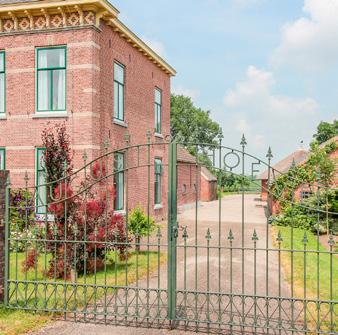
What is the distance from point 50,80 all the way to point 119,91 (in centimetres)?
293

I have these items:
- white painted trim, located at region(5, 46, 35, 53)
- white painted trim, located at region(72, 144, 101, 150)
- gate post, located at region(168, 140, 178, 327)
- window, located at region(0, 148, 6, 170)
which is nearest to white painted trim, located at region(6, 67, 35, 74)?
white painted trim, located at region(5, 46, 35, 53)

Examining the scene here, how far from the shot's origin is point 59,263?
27.8 feet

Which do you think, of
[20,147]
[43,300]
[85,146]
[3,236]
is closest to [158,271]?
[43,300]

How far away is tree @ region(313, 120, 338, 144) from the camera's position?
6556cm

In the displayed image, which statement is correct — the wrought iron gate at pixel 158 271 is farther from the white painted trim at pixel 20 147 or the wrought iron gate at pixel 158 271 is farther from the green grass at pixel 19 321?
the white painted trim at pixel 20 147

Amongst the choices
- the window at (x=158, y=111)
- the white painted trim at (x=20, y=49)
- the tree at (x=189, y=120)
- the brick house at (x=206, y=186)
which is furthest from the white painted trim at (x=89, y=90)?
the tree at (x=189, y=120)

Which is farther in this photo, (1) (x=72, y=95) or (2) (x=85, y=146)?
(1) (x=72, y=95)

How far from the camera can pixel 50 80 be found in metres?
14.1

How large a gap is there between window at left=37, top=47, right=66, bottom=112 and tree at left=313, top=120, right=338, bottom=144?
5923 centimetres

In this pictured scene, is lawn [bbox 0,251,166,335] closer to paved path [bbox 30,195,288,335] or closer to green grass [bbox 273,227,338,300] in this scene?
paved path [bbox 30,195,288,335]

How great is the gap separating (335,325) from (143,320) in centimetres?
286

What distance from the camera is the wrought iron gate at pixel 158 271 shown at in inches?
225

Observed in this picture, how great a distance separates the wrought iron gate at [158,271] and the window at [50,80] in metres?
2.93

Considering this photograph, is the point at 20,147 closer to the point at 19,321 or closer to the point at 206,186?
the point at 19,321
